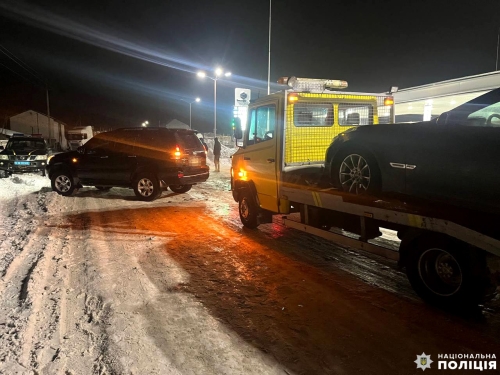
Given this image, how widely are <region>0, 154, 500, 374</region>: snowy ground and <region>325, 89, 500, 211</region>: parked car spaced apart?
4.27 feet

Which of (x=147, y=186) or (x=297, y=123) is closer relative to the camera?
(x=297, y=123)

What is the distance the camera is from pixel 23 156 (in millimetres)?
15969

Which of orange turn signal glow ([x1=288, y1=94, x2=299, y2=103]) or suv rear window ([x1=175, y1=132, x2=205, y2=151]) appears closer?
orange turn signal glow ([x1=288, y1=94, x2=299, y2=103])

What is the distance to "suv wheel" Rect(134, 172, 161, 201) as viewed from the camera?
1088 cm

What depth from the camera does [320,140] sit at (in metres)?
6.59

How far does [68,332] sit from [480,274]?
4072 millimetres

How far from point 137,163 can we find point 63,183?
9.01ft

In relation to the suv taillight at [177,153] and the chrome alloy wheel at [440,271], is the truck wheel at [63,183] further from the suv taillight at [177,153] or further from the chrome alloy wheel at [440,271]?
the chrome alloy wheel at [440,271]

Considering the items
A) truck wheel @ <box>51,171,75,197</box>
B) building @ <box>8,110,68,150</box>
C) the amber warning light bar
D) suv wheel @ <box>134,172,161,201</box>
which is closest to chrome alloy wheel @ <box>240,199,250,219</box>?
the amber warning light bar

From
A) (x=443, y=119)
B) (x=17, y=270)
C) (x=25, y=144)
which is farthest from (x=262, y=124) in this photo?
(x=25, y=144)

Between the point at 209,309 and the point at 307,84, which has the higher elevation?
the point at 307,84

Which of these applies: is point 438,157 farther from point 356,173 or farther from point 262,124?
point 262,124

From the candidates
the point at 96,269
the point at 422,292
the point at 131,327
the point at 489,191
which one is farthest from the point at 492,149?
the point at 96,269

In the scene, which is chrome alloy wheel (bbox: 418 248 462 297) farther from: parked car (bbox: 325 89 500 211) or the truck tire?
the truck tire
